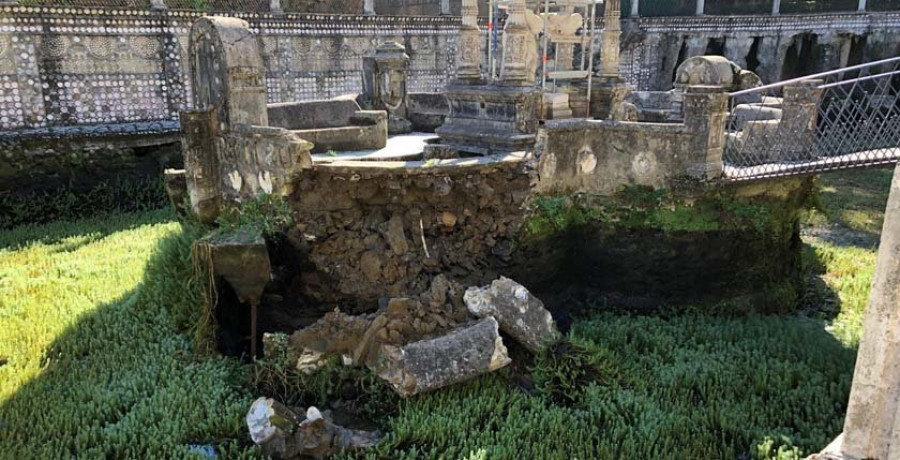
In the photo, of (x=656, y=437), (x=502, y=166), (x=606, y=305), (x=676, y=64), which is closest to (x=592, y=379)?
(x=656, y=437)

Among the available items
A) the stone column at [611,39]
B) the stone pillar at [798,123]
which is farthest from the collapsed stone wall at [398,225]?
the stone pillar at [798,123]

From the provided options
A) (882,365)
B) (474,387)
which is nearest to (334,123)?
(474,387)

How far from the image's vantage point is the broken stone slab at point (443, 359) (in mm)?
6797

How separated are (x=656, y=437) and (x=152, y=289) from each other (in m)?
6.17

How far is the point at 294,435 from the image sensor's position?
241 inches

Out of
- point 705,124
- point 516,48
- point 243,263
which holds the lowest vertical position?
point 243,263

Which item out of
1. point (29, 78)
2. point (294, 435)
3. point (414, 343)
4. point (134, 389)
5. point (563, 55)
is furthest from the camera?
point (29, 78)

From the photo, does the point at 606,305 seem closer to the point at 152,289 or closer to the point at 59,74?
the point at 152,289

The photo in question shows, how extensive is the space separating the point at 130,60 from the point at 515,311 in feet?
37.6

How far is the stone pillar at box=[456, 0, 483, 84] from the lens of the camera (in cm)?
1042

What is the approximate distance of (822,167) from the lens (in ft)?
26.7

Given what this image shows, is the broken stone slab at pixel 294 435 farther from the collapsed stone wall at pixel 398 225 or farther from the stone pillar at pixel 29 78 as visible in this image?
the stone pillar at pixel 29 78

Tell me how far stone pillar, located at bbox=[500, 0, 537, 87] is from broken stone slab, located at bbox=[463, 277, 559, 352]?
11.3 ft

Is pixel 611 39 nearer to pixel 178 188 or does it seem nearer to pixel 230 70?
pixel 230 70
